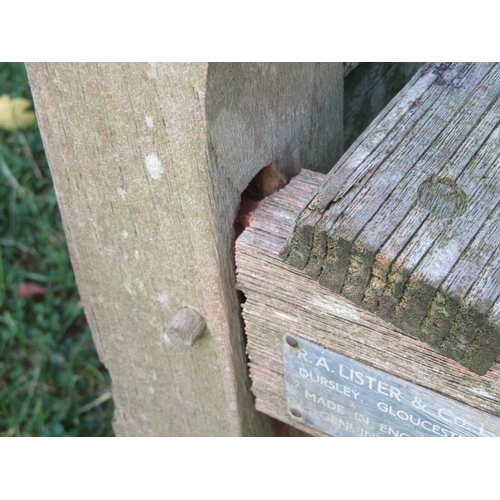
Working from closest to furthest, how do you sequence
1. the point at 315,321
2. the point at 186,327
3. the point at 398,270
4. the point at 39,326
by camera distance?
the point at 398,270
the point at 315,321
the point at 186,327
the point at 39,326

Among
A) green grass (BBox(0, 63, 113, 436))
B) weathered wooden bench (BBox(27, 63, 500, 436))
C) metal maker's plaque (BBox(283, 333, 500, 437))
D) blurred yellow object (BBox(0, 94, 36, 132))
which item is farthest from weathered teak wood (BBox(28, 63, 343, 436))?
blurred yellow object (BBox(0, 94, 36, 132))

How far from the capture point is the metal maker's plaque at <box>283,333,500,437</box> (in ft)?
3.93

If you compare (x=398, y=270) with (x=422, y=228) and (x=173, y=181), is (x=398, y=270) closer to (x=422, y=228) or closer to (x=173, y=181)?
(x=422, y=228)

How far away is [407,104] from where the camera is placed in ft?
3.97

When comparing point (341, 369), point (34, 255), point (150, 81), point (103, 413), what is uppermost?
point (150, 81)

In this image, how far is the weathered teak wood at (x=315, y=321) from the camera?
1.14 m

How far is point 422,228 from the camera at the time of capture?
103 centimetres

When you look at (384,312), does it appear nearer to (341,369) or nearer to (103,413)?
(341,369)

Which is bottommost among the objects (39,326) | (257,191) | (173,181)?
(39,326)

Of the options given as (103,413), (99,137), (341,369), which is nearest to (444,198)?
(341,369)

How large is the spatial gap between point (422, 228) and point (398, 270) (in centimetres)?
8

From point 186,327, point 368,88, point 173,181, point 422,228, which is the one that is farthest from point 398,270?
point 368,88

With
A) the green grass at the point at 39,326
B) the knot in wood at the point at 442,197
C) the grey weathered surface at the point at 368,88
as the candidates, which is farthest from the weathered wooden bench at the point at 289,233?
the green grass at the point at 39,326

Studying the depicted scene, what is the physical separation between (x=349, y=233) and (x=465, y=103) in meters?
0.38
